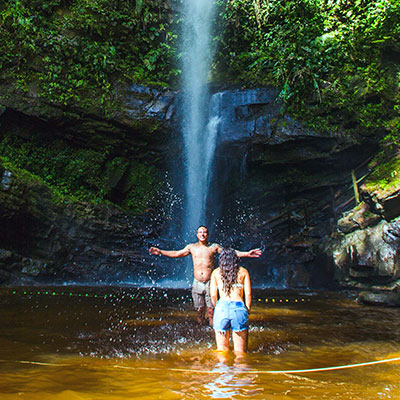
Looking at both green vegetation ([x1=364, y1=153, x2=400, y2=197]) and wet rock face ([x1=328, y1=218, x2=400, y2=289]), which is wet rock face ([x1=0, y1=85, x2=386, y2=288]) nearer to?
wet rock face ([x1=328, y1=218, x2=400, y2=289])

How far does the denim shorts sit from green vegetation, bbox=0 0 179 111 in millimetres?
11147

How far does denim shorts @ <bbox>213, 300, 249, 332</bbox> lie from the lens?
406cm

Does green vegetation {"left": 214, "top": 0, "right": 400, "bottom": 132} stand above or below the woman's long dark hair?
above

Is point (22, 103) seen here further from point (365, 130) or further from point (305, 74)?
point (365, 130)

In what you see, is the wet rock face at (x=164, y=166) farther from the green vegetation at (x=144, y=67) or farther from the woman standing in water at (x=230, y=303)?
the woman standing in water at (x=230, y=303)

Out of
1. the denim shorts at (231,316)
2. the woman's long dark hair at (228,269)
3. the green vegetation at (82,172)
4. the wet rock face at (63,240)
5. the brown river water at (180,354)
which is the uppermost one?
the green vegetation at (82,172)

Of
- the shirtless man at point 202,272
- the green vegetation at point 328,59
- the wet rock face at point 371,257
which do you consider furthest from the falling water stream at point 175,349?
the green vegetation at point 328,59

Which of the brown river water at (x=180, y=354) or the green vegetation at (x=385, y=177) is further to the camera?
the green vegetation at (x=385, y=177)

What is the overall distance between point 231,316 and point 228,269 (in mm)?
613

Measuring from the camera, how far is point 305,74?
536 inches

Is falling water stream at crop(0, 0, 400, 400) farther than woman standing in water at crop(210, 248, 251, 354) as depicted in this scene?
No

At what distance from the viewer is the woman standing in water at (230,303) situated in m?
4.08

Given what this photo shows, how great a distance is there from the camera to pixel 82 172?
13.5 m

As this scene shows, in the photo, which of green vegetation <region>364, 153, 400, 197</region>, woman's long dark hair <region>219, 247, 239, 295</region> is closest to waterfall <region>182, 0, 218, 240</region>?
green vegetation <region>364, 153, 400, 197</region>
